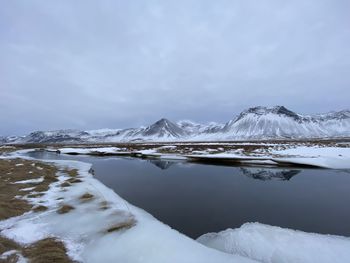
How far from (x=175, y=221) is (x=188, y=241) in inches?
134

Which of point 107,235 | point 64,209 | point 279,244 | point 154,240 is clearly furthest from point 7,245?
point 279,244

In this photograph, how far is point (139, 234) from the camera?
31.2 feet

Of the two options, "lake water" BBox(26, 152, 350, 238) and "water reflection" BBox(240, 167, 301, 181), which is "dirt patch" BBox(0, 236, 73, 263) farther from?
"water reflection" BBox(240, 167, 301, 181)

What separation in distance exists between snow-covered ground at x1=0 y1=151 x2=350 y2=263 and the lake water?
139cm

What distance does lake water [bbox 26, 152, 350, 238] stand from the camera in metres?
11.9

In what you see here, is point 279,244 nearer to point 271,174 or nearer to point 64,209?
point 64,209

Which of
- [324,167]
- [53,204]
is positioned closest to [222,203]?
[53,204]

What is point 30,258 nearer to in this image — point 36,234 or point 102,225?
point 36,234

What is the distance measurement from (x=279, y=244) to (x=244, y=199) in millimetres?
7283

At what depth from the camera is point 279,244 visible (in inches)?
357

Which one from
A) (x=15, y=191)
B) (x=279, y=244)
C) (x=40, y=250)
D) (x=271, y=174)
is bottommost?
(x=279, y=244)

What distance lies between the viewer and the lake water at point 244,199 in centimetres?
1193

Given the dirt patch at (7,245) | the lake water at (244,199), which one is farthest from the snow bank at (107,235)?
the lake water at (244,199)

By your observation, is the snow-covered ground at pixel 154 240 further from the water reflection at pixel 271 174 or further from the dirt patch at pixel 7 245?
the water reflection at pixel 271 174
